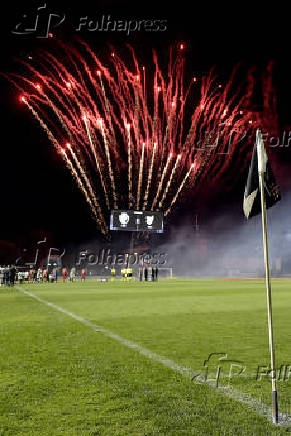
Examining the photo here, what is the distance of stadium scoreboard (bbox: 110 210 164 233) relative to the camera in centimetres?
5194

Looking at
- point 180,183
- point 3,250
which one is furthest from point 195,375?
point 3,250

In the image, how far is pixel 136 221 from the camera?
173ft

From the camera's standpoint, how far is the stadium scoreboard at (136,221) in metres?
51.9

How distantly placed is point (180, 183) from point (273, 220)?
27828 mm

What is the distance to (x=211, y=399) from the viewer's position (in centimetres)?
464

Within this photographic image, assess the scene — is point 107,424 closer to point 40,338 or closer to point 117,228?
point 40,338

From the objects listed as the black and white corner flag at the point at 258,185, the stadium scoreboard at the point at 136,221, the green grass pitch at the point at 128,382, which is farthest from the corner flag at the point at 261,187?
the stadium scoreboard at the point at 136,221

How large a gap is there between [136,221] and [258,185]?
47.8 meters

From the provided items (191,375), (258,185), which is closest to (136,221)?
(191,375)

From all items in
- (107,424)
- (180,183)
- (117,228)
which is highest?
(180,183)

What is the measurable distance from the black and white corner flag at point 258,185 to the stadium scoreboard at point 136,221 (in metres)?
46.9

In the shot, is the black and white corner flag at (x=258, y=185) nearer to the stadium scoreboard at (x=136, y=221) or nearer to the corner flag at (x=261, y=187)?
the corner flag at (x=261, y=187)

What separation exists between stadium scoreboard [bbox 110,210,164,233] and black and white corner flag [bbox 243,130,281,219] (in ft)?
154

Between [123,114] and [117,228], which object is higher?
[123,114]
